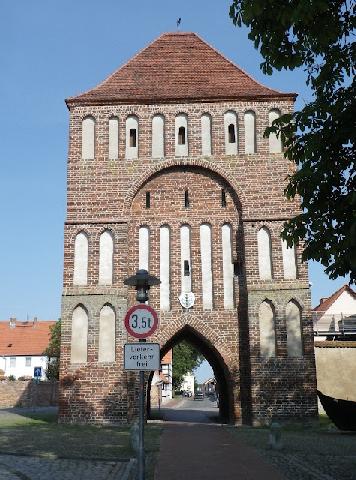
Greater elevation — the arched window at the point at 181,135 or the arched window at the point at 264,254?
the arched window at the point at 181,135

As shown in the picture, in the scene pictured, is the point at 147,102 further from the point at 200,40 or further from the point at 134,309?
the point at 134,309

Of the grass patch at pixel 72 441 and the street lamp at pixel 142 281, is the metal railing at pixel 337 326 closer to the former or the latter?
the grass patch at pixel 72 441

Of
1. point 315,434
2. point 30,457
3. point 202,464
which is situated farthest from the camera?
point 315,434

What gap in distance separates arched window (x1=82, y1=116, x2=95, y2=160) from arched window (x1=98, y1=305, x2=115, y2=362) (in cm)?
500

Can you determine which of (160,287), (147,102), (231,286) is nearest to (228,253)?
(231,286)

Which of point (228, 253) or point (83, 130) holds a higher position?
point (83, 130)

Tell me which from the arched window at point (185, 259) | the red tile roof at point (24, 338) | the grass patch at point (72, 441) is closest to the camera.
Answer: the grass patch at point (72, 441)

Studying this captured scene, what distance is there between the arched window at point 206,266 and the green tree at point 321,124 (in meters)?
9.29

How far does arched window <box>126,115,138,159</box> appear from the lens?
1847 cm

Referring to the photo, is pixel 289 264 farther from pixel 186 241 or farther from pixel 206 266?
pixel 186 241

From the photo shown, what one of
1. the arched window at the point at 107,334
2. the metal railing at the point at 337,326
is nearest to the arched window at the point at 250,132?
the arched window at the point at 107,334

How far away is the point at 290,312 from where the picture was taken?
1689cm

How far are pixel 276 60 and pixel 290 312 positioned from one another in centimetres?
1048

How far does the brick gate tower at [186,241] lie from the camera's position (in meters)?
16.5
